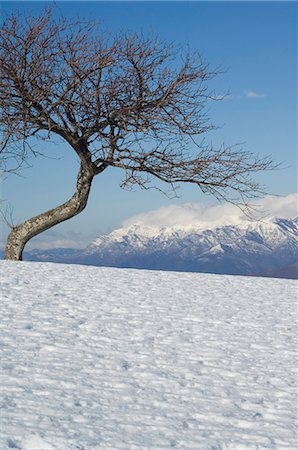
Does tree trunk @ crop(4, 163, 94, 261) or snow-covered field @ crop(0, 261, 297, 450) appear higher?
tree trunk @ crop(4, 163, 94, 261)

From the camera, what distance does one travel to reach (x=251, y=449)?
13.3 feet

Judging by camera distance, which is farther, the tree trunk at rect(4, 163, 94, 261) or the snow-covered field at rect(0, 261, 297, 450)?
the tree trunk at rect(4, 163, 94, 261)

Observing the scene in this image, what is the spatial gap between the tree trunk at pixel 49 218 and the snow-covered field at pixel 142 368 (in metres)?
4.26

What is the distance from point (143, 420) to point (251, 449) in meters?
0.83

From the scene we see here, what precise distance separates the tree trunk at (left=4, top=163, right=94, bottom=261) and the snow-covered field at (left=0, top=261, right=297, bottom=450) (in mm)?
4259

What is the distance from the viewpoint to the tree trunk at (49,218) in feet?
47.7

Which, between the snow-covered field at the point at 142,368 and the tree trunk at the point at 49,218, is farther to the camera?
the tree trunk at the point at 49,218

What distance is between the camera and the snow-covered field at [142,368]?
4160mm

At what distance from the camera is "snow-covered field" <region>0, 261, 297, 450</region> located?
164 inches

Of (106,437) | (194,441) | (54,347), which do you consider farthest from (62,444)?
(54,347)

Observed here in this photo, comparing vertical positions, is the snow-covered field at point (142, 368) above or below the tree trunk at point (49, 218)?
below

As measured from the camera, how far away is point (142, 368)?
5746mm

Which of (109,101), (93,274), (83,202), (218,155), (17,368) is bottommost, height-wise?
(17,368)

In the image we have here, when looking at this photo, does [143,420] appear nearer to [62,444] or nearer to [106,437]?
[106,437]
